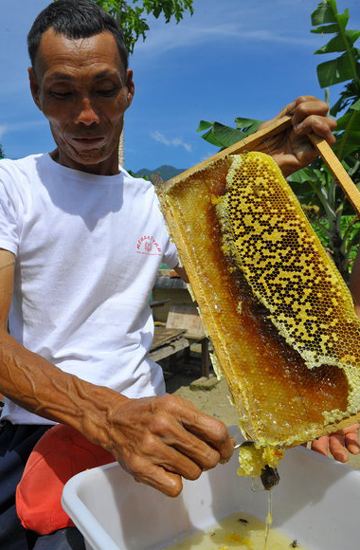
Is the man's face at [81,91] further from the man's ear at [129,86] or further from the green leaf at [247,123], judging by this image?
the green leaf at [247,123]

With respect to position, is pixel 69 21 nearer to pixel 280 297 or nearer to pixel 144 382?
pixel 280 297

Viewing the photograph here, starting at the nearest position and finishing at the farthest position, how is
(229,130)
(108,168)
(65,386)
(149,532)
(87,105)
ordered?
1. (65,386)
2. (149,532)
3. (87,105)
4. (108,168)
5. (229,130)

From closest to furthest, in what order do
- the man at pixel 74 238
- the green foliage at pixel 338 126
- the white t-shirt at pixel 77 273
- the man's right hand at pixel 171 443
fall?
1. the man's right hand at pixel 171 443
2. the man at pixel 74 238
3. the white t-shirt at pixel 77 273
4. the green foliage at pixel 338 126

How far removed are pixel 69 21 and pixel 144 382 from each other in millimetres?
1702

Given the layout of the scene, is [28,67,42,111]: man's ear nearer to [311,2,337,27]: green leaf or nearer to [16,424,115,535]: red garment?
[16,424,115,535]: red garment

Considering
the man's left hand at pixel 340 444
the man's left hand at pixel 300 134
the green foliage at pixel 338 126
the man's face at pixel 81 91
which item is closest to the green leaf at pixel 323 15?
the green foliage at pixel 338 126

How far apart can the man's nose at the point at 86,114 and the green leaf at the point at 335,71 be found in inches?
295

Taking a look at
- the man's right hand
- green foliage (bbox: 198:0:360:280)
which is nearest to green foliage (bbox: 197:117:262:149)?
green foliage (bbox: 198:0:360:280)

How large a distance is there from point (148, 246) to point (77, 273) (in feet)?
1.42

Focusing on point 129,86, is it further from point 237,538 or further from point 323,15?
point 323,15

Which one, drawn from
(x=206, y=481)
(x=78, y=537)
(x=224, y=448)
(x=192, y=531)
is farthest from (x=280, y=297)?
(x=78, y=537)

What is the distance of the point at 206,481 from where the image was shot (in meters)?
1.93

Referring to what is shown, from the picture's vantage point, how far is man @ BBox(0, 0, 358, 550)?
6.25 feet

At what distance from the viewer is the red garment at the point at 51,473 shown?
163cm
